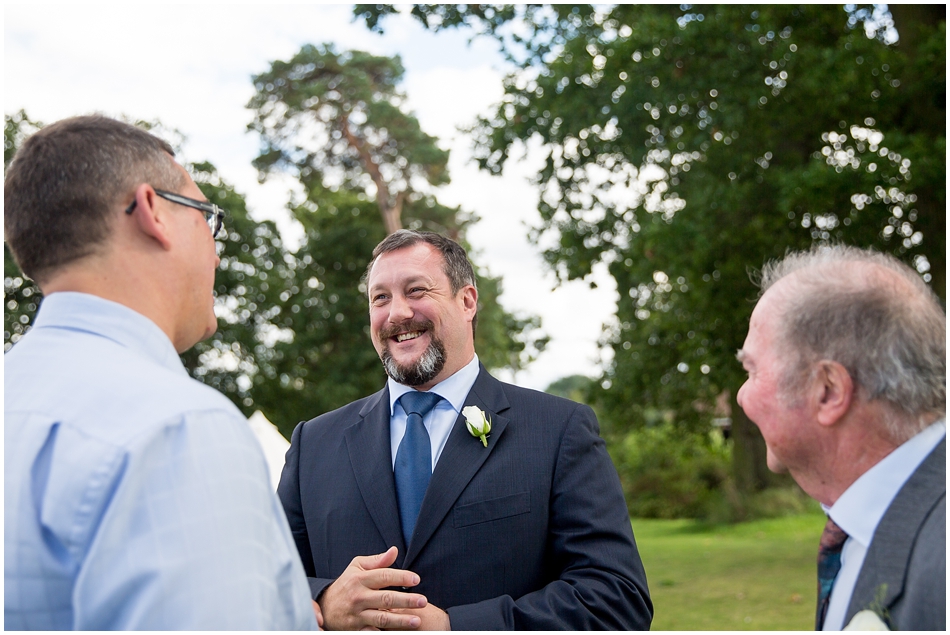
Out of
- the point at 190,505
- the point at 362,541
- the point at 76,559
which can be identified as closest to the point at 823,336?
the point at 190,505

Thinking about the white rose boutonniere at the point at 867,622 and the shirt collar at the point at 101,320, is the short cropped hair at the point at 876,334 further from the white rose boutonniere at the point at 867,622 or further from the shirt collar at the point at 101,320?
the shirt collar at the point at 101,320

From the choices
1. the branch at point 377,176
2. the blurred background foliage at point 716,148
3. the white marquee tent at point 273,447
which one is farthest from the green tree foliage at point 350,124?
the white marquee tent at point 273,447

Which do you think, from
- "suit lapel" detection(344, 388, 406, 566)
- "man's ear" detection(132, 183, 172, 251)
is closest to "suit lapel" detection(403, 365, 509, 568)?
"suit lapel" detection(344, 388, 406, 566)

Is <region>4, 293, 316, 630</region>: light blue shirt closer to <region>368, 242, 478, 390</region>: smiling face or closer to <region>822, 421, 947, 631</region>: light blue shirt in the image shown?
<region>822, 421, 947, 631</region>: light blue shirt

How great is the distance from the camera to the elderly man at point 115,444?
1.33m

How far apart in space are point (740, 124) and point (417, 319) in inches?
325

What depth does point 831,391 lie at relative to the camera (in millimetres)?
1869

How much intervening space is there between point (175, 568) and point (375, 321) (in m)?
2.13

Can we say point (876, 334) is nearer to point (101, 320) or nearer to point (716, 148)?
point (101, 320)

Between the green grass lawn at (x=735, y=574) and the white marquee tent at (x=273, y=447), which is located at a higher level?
the white marquee tent at (x=273, y=447)

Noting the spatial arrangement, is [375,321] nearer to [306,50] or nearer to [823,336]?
[823,336]

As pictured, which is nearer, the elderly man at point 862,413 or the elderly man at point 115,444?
the elderly man at point 115,444

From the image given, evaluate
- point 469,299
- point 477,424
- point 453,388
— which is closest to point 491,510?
point 477,424

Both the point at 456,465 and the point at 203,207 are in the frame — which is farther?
the point at 456,465
